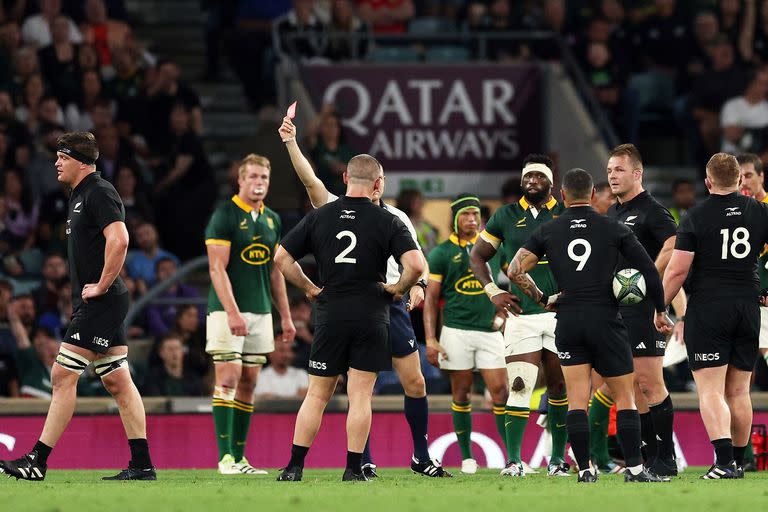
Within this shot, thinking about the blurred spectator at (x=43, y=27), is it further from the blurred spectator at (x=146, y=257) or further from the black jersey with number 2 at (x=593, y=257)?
the black jersey with number 2 at (x=593, y=257)

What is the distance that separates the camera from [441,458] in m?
15.9

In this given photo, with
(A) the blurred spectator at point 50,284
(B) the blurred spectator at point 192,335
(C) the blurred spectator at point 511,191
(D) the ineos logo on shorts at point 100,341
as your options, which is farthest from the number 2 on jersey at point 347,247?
(C) the blurred spectator at point 511,191

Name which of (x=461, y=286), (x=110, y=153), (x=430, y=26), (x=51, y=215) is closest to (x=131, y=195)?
(x=110, y=153)

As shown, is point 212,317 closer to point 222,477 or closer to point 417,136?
point 222,477

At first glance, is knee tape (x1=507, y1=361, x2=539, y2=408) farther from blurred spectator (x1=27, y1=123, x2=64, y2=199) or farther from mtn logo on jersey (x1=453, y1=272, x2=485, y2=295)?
blurred spectator (x1=27, y1=123, x2=64, y2=199)

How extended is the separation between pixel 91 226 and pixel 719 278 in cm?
452

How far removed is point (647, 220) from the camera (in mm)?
12914

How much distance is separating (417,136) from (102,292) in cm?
946

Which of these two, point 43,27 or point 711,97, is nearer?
point 43,27

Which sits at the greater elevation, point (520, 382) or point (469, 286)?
point (469, 286)

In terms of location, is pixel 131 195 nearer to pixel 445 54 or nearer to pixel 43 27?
pixel 43 27

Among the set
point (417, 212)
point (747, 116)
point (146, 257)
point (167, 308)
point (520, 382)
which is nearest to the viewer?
point (520, 382)

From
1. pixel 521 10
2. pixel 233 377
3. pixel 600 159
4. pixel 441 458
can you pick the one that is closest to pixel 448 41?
pixel 521 10

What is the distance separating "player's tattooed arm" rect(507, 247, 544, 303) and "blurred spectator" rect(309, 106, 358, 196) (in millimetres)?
6722
